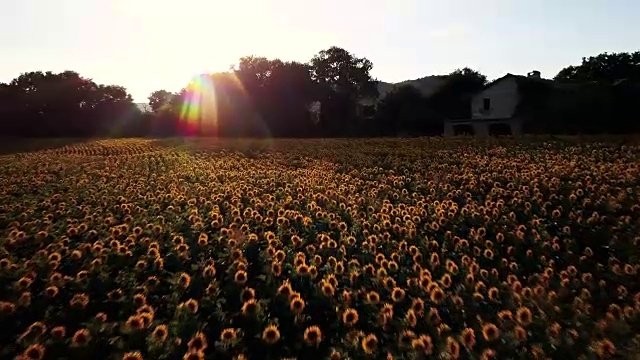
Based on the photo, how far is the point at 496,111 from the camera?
5322cm

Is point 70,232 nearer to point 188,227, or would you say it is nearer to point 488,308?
point 188,227

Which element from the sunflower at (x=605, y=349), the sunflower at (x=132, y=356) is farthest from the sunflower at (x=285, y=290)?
the sunflower at (x=605, y=349)

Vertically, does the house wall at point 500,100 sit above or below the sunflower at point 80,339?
above

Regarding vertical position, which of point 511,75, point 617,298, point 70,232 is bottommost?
point 617,298

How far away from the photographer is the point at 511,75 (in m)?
52.1

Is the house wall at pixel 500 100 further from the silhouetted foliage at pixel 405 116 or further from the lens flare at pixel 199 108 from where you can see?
the lens flare at pixel 199 108

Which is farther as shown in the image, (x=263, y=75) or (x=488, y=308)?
(x=263, y=75)

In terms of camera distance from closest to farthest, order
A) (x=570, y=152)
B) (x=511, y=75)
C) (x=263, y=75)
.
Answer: (x=570, y=152)
(x=511, y=75)
(x=263, y=75)

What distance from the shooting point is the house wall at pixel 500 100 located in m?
51.8

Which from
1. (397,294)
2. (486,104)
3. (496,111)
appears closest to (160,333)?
(397,294)

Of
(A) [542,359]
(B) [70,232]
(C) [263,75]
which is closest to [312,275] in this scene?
(A) [542,359]

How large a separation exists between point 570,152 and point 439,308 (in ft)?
55.0

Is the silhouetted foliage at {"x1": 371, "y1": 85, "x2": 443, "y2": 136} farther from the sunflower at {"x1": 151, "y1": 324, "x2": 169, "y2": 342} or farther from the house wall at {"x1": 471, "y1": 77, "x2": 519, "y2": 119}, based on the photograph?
the sunflower at {"x1": 151, "y1": 324, "x2": 169, "y2": 342}

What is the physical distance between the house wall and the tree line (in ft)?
4.54
